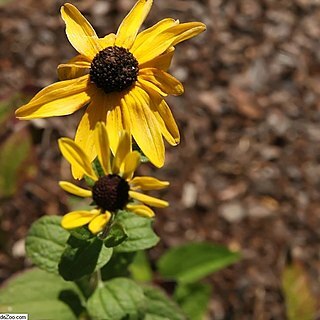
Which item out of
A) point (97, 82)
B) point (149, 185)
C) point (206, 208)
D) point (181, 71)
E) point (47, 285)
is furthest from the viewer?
point (181, 71)

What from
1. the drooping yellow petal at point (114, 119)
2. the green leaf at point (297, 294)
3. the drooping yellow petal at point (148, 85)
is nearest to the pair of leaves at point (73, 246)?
the drooping yellow petal at point (114, 119)

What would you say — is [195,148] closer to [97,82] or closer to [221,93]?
[221,93]

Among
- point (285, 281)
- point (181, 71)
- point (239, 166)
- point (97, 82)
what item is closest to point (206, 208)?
point (239, 166)

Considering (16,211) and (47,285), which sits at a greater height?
(47,285)

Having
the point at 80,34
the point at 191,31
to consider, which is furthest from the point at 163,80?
the point at 80,34

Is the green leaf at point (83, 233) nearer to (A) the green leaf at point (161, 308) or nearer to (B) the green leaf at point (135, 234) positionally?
(B) the green leaf at point (135, 234)

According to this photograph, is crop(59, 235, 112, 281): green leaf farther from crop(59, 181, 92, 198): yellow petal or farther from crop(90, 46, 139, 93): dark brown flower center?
crop(90, 46, 139, 93): dark brown flower center
